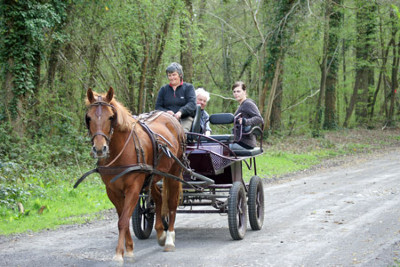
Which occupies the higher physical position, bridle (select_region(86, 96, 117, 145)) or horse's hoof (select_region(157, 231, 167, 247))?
bridle (select_region(86, 96, 117, 145))

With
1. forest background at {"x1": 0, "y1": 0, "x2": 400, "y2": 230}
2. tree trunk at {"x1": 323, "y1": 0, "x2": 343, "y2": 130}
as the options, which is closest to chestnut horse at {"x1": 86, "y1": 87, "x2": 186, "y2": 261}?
forest background at {"x1": 0, "y1": 0, "x2": 400, "y2": 230}

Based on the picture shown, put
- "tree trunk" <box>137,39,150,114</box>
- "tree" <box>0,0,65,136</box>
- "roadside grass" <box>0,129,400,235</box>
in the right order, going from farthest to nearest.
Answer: "tree trunk" <box>137,39,150,114</box>
"tree" <box>0,0,65,136</box>
"roadside grass" <box>0,129,400,235</box>

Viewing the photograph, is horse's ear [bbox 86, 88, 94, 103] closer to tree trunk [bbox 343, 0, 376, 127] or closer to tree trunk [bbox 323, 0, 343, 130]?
tree trunk [bbox 343, 0, 376, 127]

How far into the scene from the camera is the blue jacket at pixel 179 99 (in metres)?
7.74

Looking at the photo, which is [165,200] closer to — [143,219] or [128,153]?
[143,219]

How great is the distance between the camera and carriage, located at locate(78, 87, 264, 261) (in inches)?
217

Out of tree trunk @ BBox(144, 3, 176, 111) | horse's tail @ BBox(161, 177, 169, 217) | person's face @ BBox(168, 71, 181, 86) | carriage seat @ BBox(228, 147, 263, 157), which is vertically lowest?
horse's tail @ BBox(161, 177, 169, 217)

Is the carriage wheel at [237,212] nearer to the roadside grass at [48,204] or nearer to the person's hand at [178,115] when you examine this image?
the person's hand at [178,115]

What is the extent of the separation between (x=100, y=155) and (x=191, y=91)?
289cm

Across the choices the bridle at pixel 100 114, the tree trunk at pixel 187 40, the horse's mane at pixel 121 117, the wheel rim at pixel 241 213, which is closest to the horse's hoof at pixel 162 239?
the wheel rim at pixel 241 213

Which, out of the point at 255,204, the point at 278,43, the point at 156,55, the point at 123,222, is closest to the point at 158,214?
the point at 123,222

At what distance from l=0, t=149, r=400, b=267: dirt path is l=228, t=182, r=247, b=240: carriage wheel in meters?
0.17

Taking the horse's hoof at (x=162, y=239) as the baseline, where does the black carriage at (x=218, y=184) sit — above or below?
above

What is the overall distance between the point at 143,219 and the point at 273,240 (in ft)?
6.59
